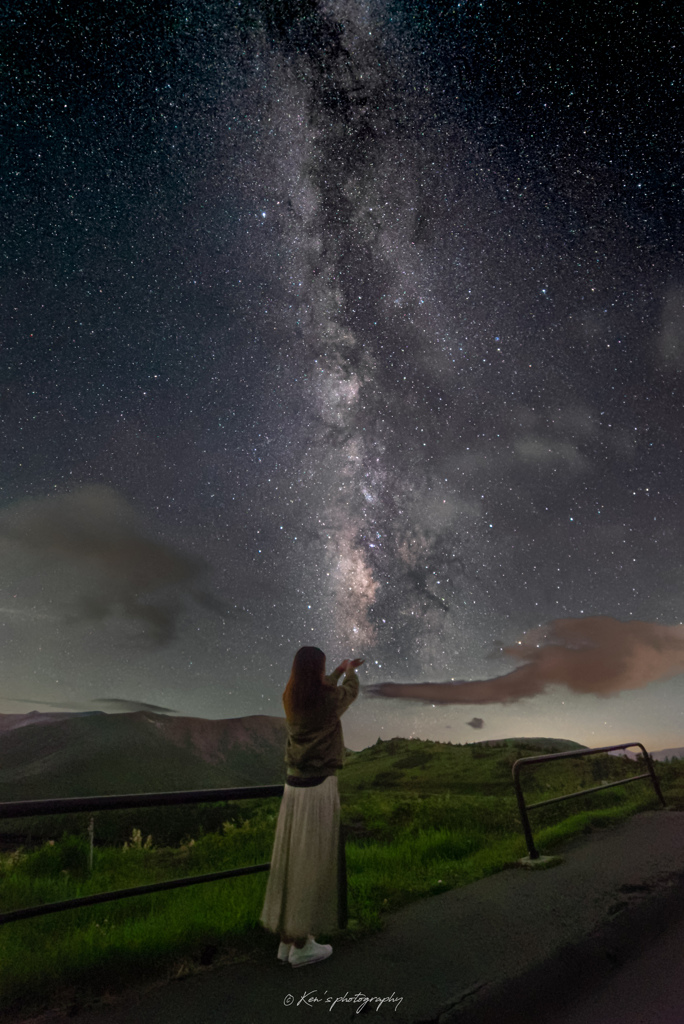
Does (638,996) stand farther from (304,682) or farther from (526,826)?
(526,826)

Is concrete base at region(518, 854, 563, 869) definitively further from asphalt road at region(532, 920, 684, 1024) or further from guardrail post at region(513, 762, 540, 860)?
asphalt road at region(532, 920, 684, 1024)

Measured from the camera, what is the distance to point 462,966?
120 inches

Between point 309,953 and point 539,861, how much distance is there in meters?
3.00

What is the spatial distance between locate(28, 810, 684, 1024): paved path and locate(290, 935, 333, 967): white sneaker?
58 mm

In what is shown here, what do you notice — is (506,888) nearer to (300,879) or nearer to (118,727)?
(300,879)

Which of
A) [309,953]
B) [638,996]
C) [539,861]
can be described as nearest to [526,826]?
[539,861]

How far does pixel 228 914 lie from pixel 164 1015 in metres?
1.42

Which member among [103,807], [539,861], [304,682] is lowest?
[539,861]

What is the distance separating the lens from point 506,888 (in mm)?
4578

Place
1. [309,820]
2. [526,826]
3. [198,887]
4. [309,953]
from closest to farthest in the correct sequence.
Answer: [309,953] → [309,820] → [526,826] → [198,887]

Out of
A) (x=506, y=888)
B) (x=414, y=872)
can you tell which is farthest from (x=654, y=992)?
(x=414, y=872)

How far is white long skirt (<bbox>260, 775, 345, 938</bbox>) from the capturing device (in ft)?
10.6

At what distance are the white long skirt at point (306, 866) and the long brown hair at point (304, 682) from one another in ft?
1.52

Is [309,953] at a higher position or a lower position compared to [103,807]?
lower
